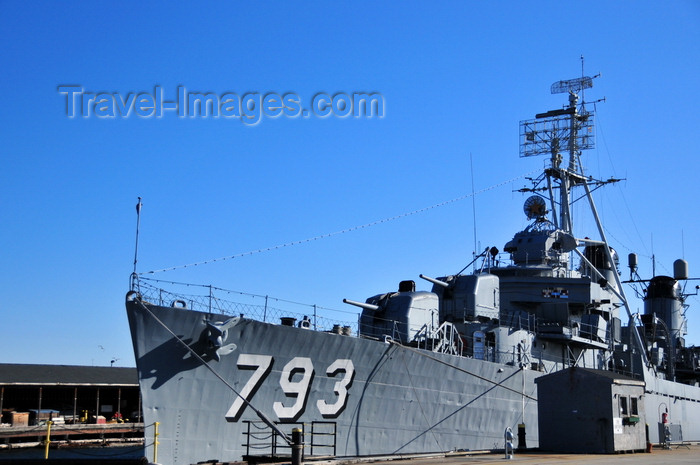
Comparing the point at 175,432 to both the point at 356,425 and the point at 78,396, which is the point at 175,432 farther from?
the point at 78,396

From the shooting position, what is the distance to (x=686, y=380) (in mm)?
36406

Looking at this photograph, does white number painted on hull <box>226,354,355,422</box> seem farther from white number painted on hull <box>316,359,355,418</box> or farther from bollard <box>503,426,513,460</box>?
bollard <box>503,426,513,460</box>

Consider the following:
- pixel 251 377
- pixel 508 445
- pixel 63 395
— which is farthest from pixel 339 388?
pixel 63 395

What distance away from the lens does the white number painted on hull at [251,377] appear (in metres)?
16.6

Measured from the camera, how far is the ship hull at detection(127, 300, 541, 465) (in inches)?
620

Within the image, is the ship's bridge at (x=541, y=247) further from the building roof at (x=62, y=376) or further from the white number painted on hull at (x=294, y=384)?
the building roof at (x=62, y=376)

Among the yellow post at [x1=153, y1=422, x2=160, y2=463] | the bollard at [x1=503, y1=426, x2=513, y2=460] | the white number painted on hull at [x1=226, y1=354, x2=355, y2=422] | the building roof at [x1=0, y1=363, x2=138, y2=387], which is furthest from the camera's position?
the building roof at [x1=0, y1=363, x2=138, y2=387]

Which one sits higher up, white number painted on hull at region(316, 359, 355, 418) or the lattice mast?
the lattice mast

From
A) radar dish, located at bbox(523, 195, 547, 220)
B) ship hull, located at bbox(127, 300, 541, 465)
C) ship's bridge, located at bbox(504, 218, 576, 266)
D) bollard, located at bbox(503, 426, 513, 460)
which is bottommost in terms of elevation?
bollard, located at bbox(503, 426, 513, 460)

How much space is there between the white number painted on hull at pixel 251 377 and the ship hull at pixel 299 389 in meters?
0.02

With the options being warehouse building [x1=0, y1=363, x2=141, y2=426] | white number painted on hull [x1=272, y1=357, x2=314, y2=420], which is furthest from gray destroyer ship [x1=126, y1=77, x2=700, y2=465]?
warehouse building [x1=0, y1=363, x2=141, y2=426]

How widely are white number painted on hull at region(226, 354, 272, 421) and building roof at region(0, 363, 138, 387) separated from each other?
28.7 m

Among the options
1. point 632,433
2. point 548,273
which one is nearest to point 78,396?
point 548,273

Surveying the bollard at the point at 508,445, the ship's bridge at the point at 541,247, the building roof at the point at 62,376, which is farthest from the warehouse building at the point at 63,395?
the bollard at the point at 508,445
